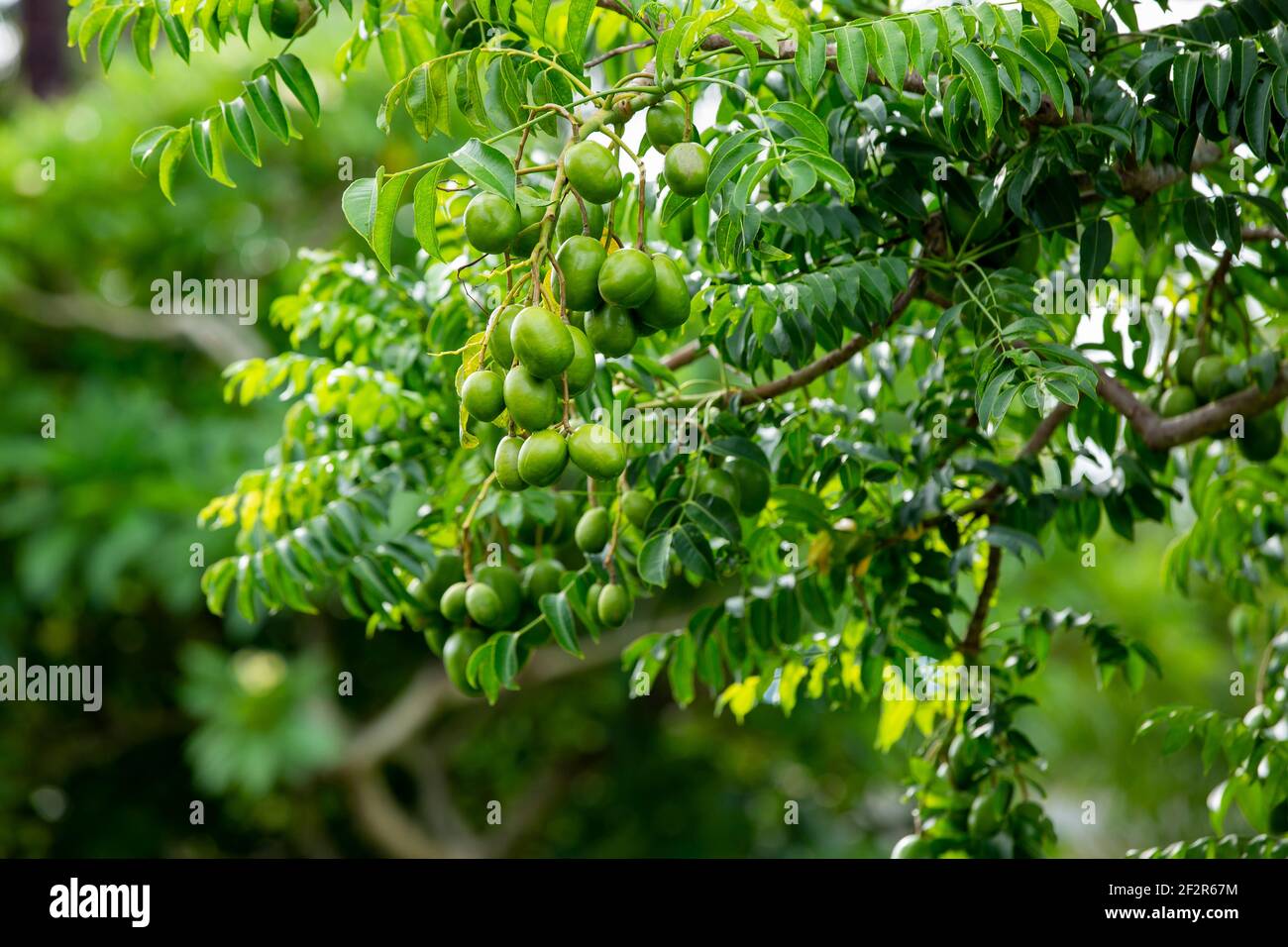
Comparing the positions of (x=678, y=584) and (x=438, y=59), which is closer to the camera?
(x=438, y=59)

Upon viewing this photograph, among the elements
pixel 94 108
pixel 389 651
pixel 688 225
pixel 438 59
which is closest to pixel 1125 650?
pixel 688 225

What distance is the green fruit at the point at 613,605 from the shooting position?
1760mm

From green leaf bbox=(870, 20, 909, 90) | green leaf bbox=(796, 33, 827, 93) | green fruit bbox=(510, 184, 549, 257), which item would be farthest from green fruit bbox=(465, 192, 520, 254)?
green leaf bbox=(870, 20, 909, 90)

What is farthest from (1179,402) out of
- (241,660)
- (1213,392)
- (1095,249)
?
(241,660)

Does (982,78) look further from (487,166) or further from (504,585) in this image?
(504,585)

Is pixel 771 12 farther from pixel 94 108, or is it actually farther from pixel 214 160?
pixel 94 108

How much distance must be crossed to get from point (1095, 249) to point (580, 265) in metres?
0.82

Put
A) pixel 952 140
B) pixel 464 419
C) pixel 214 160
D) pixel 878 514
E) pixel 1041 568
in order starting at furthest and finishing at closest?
pixel 1041 568 < pixel 878 514 < pixel 214 160 < pixel 952 140 < pixel 464 419

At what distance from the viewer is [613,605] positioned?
176 cm

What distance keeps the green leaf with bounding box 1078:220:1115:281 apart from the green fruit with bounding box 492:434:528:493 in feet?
2.78

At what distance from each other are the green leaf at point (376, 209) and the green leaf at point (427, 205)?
0.06 feet

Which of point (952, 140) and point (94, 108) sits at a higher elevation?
point (94, 108)

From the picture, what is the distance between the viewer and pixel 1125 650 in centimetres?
219
